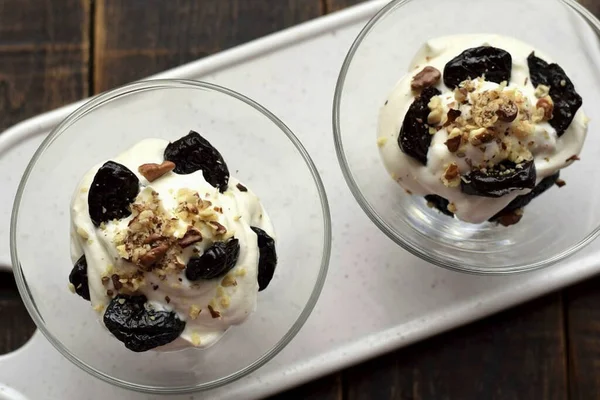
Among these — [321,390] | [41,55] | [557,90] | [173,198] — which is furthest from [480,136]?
[41,55]

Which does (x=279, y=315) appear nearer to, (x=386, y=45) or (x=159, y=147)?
(x=159, y=147)

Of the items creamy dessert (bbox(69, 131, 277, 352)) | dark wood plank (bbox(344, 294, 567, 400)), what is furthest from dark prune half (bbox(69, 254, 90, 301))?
dark wood plank (bbox(344, 294, 567, 400))

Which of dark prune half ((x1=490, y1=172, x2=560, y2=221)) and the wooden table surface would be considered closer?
dark prune half ((x1=490, y1=172, x2=560, y2=221))

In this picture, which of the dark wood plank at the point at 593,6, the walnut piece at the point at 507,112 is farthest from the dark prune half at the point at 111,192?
the dark wood plank at the point at 593,6

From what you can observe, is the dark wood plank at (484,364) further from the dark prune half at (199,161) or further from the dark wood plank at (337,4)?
the dark wood plank at (337,4)

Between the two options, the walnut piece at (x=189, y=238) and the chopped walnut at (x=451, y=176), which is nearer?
the walnut piece at (x=189, y=238)

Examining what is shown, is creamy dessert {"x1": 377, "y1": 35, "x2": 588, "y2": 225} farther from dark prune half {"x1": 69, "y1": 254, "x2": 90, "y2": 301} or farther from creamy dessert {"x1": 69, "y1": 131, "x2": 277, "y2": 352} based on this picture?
dark prune half {"x1": 69, "y1": 254, "x2": 90, "y2": 301}
